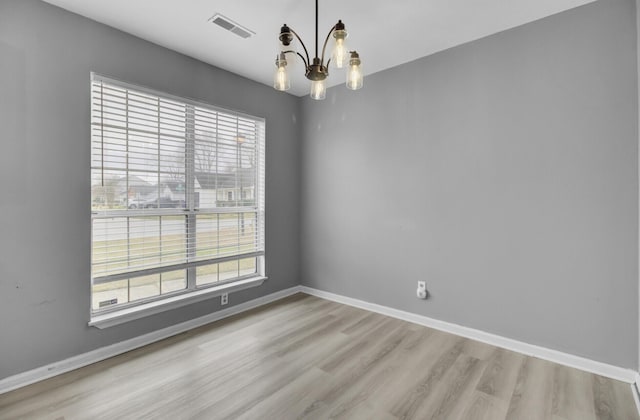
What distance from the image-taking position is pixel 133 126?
271cm

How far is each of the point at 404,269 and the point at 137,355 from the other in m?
2.66

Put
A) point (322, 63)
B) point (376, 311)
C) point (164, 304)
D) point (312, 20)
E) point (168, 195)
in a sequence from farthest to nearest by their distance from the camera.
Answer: point (376, 311) < point (168, 195) < point (164, 304) < point (312, 20) < point (322, 63)

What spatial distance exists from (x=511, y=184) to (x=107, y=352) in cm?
374

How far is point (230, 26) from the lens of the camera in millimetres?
2564

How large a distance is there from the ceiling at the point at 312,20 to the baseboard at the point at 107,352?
272 centimetres

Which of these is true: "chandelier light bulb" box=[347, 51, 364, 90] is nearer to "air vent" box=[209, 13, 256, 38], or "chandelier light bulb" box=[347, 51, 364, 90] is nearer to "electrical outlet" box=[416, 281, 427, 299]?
"air vent" box=[209, 13, 256, 38]

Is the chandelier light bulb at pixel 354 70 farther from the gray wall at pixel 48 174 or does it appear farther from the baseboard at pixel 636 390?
the baseboard at pixel 636 390

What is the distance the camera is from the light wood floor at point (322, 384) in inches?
73.7

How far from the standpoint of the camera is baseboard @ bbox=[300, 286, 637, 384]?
221 centimetres

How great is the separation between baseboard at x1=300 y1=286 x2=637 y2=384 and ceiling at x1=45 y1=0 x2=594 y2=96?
2.72m

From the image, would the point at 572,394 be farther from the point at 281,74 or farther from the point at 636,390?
the point at 281,74

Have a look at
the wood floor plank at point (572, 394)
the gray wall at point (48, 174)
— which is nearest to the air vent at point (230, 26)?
the gray wall at point (48, 174)

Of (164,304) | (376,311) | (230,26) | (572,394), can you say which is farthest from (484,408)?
(230,26)

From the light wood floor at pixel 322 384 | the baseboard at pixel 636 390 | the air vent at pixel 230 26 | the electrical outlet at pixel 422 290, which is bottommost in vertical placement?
the light wood floor at pixel 322 384
